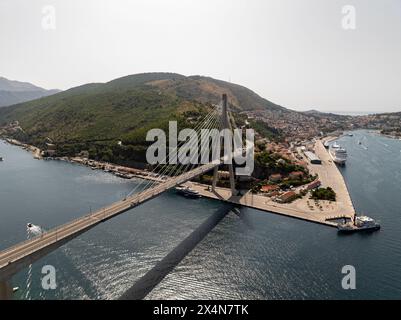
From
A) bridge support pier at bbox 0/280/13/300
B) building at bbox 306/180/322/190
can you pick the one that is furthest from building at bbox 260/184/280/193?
bridge support pier at bbox 0/280/13/300

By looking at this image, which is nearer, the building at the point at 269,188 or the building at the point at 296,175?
the building at the point at 269,188

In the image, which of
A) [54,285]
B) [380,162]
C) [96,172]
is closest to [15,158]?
[96,172]

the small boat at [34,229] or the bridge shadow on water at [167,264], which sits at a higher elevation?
the small boat at [34,229]

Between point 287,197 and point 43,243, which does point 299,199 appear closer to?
point 287,197

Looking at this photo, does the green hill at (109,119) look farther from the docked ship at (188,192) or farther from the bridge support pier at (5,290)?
the bridge support pier at (5,290)

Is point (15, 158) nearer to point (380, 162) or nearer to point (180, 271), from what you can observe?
point (180, 271)

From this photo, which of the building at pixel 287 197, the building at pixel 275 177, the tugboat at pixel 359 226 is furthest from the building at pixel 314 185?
the tugboat at pixel 359 226

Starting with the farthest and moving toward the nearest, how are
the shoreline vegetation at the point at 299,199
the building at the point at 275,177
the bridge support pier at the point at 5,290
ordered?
the building at the point at 275,177 < the shoreline vegetation at the point at 299,199 < the bridge support pier at the point at 5,290

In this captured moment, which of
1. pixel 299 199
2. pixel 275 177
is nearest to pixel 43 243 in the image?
pixel 299 199
